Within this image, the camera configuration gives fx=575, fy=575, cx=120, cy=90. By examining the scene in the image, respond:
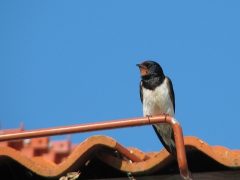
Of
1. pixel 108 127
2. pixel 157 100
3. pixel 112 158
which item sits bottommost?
pixel 112 158

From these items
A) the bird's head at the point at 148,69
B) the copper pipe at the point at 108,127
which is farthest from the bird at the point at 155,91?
the copper pipe at the point at 108,127

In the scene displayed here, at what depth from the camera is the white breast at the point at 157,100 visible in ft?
12.7

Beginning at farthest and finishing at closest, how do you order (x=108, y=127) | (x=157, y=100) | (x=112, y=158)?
(x=157, y=100), (x=112, y=158), (x=108, y=127)

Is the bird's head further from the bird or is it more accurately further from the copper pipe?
the copper pipe

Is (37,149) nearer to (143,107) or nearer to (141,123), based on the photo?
(143,107)

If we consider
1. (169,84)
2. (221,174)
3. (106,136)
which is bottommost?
(221,174)

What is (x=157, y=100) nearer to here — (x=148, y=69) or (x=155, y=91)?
(x=155, y=91)

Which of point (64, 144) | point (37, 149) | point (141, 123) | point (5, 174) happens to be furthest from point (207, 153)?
point (64, 144)

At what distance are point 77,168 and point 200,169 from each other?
1.71ft

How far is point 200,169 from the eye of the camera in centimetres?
243

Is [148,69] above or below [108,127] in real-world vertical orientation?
above

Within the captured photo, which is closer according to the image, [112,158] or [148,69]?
[112,158]

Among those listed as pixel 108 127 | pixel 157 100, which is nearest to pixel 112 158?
pixel 108 127

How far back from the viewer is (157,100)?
12.7 ft
